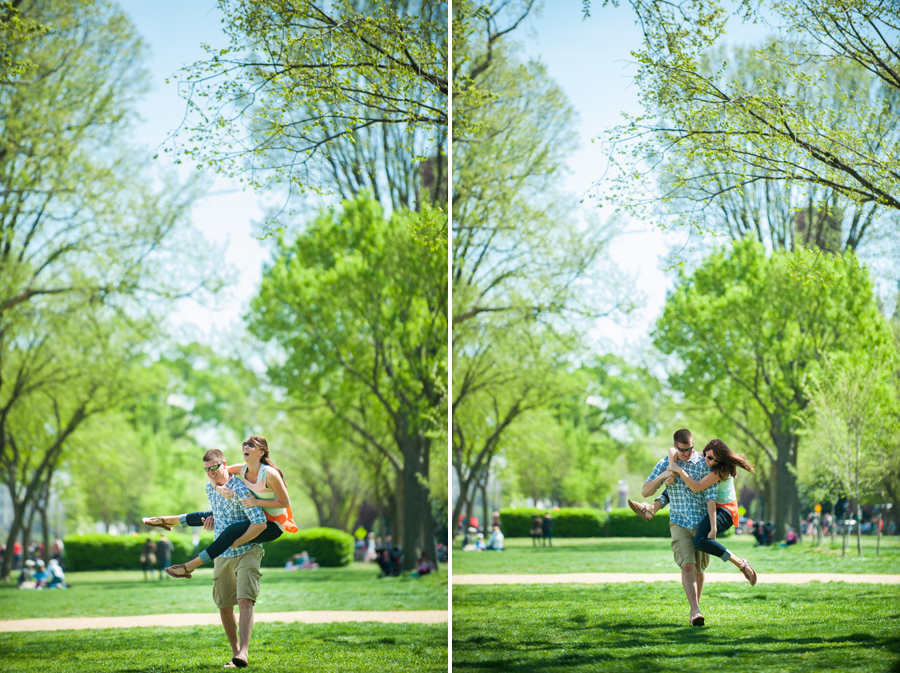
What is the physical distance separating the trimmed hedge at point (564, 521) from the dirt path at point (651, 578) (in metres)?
0.32

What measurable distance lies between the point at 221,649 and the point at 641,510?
2907 mm

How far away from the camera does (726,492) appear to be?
15.5ft

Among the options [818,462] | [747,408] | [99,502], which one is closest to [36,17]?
[747,408]

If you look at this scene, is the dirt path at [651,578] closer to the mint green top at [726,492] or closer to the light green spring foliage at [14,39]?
the mint green top at [726,492]

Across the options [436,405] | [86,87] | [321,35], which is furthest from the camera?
[436,405]

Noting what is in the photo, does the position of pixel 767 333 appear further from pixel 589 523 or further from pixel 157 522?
pixel 157 522

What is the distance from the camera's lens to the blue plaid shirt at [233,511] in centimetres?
474

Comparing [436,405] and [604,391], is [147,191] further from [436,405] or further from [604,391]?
[604,391]

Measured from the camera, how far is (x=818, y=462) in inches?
205

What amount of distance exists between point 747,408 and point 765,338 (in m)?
0.52

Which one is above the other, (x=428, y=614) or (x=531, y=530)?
(x=531, y=530)

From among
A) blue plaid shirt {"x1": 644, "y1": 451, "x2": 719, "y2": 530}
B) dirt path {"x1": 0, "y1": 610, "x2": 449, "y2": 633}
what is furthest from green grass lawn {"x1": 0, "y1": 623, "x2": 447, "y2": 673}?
blue plaid shirt {"x1": 644, "y1": 451, "x2": 719, "y2": 530}

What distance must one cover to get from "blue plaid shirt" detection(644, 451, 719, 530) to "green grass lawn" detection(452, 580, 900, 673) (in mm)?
494

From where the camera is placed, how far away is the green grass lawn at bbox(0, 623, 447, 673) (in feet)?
17.5
